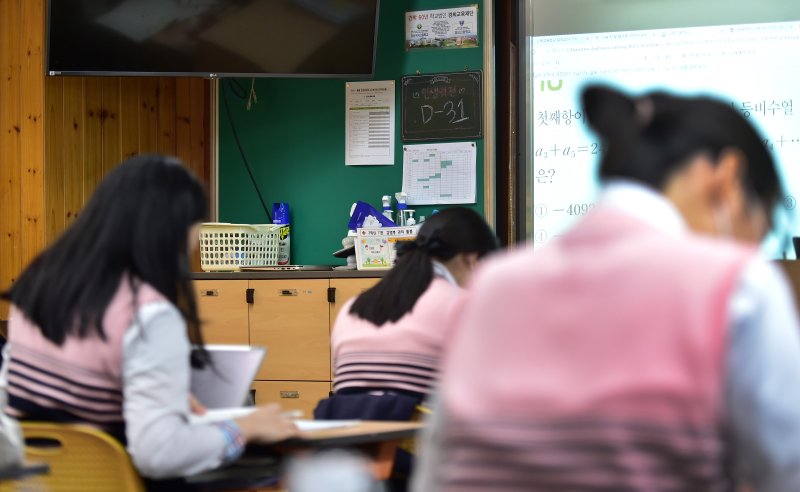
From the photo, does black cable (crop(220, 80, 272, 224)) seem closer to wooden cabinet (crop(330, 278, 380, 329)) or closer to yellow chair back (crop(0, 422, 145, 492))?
wooden cabinet (crop(330, 278, 380, 329))

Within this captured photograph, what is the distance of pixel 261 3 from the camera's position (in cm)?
459

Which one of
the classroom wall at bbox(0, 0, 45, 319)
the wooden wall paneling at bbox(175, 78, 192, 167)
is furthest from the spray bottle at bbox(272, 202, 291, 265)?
the classroom wall at bbox(0, 0, 45, 319)

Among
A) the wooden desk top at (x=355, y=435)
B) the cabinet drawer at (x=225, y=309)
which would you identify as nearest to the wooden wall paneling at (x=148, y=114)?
the cabinet drawer at (x=225, y=309)

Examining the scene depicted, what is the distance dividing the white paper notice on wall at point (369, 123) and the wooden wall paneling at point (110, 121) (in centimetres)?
116

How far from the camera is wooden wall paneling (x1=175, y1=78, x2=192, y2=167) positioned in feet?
17.9

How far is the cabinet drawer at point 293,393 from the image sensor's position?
448 cm

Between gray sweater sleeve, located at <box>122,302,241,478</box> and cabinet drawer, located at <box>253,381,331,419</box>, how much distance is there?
97.2 inches

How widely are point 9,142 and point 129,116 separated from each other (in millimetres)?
675

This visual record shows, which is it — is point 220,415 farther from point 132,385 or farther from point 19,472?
point 19,472

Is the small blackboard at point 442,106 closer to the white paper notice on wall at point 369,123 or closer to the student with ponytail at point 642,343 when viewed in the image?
the white paper notice on wall at point 369,123

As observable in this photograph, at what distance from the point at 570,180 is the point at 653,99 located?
328cm

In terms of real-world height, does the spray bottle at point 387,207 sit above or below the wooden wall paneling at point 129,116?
below

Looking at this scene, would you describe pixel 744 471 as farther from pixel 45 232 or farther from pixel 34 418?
pixel 45 232

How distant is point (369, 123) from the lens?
16.2 feet
